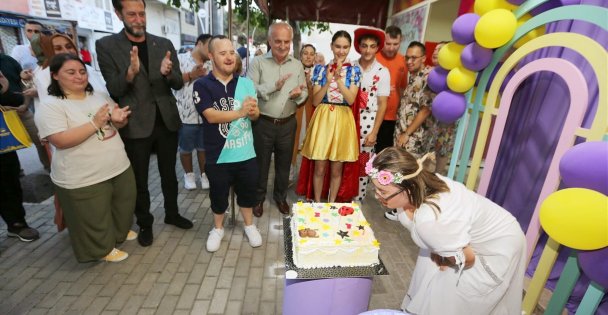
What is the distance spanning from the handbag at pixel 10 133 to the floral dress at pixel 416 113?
3591 mm

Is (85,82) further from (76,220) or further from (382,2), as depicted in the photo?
(382,2)

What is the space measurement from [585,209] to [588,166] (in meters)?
0.19

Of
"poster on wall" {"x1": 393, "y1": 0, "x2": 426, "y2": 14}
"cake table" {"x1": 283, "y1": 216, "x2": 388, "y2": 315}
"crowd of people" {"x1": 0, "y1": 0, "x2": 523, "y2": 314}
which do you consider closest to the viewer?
"crowd of people" {"x1": 0, "y1": 0, "x2": 523, "y2": 314}

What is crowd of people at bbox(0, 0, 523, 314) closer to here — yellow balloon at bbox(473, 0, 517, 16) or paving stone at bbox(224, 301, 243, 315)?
paving stone at bbox(224, 301, 243, 315)

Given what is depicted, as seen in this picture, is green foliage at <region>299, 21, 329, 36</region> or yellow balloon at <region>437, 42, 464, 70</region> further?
green foliage at <region>299, 21, 329, 36</region>

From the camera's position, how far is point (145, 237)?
2.85m

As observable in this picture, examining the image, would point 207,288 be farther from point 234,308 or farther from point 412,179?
point 412,179

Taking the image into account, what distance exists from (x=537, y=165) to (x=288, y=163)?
2.19 metres

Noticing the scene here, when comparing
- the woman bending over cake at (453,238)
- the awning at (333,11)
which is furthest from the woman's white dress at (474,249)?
the awning at (333,11)

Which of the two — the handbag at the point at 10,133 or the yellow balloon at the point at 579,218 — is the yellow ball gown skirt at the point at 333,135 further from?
the handbag at the point at 10,133

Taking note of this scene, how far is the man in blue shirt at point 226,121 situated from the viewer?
7.70ft

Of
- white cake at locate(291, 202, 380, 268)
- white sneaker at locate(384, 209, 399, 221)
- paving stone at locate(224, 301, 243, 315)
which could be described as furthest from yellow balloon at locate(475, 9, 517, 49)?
paving stone at locate(224, 301, 243, 315)

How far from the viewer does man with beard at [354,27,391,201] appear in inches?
121

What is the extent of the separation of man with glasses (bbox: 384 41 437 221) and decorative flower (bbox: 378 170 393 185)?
1885 millimetres
